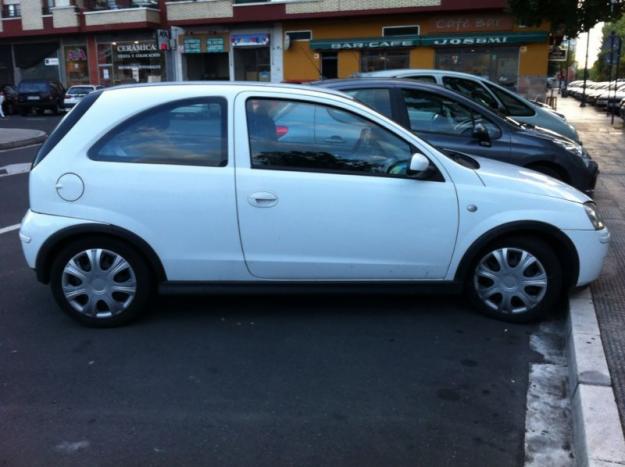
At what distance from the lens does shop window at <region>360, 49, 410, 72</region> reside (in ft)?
95.0

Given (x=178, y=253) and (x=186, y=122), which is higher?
(x=186, y=122)

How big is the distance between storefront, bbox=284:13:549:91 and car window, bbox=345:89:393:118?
18.7 metres

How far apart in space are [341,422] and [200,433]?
2.42 feet

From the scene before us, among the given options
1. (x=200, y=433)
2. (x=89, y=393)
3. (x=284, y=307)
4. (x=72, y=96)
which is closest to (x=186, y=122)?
(x=284, y=307)

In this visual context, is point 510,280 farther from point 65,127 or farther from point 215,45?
point 215,45

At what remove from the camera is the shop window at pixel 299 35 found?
30500 mm

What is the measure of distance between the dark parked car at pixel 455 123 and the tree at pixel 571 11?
8498 mm

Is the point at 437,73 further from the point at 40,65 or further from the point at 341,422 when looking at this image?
the point at 40,65

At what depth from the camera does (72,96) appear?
29.6 meters

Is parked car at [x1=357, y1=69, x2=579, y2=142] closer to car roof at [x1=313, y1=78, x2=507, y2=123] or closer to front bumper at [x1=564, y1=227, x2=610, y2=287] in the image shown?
car roof at [x1=313, y1=78, x2=507, y2=123]

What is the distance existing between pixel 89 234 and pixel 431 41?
25.4 meters

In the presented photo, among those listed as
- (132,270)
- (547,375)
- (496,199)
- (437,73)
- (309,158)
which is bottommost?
(547,375)

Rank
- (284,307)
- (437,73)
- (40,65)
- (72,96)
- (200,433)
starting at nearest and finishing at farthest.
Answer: (200,433)
(284,307)
(437,73)
(72,96)
(40,65)

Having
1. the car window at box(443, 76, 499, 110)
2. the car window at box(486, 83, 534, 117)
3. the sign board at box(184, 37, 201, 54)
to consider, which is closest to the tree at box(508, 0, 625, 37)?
the car window at box(486, 83, 534, 117)
